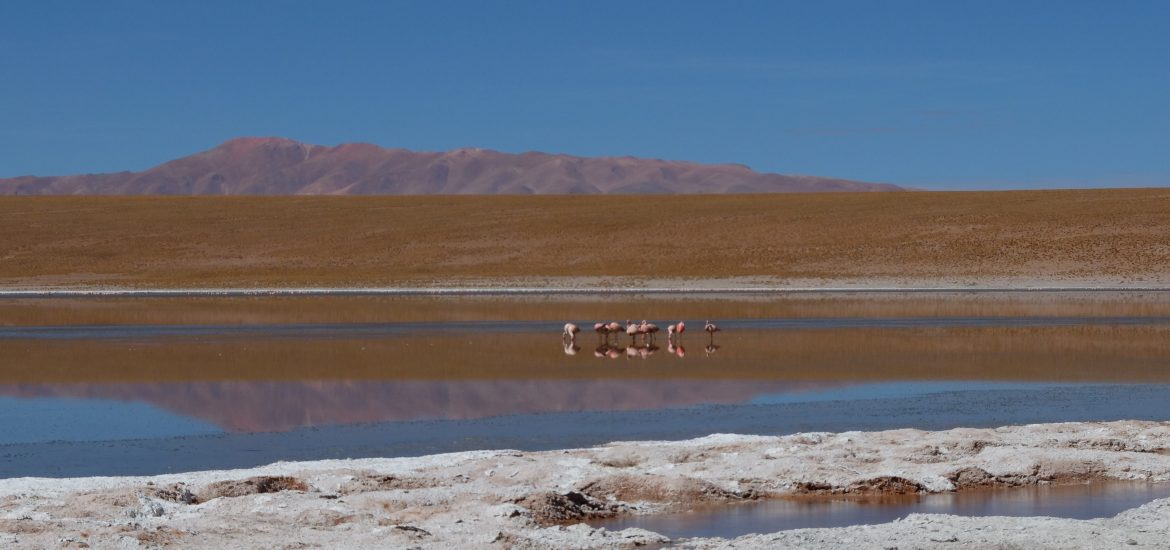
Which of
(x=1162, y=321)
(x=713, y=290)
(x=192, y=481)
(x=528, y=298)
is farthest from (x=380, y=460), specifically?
(x=713, y=290)

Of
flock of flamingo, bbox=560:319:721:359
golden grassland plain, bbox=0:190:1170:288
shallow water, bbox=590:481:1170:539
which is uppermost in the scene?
golden grassland plain, bbox=0:190:1170:288

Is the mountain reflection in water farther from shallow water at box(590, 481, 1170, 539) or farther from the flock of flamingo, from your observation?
shallow water at box(590, 481, 1170, 539)

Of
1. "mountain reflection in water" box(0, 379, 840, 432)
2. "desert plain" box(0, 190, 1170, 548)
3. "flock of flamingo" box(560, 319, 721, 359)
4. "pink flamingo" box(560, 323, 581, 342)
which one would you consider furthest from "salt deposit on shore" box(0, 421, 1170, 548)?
"pink flamingo" box(560, 323, 581, 342)

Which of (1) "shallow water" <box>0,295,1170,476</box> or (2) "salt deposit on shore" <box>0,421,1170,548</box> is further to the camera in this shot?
(1) "shallow water" <box>0,295,1170,476</box>

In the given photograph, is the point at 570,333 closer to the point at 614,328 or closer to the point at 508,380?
the point at 614,328

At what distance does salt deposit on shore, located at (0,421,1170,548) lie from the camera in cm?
852

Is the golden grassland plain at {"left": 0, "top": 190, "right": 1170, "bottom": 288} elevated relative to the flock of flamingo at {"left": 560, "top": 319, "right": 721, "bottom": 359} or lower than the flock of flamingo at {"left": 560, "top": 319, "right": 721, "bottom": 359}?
elevated

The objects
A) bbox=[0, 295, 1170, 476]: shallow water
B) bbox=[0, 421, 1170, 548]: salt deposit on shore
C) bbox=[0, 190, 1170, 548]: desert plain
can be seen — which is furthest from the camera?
bbox=[0, 295, 1170, 476]: shallow water

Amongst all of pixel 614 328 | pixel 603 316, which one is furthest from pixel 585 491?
pixel 603 316

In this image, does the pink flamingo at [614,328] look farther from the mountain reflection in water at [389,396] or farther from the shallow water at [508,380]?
the mountain reflection in water at [389,396]

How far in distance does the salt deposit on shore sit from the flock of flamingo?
413 inches

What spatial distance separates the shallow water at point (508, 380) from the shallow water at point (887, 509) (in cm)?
335

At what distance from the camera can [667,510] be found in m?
9.85

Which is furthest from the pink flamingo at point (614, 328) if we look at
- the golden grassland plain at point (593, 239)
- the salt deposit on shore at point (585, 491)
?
the golden grassland plain at point (593, 239)
